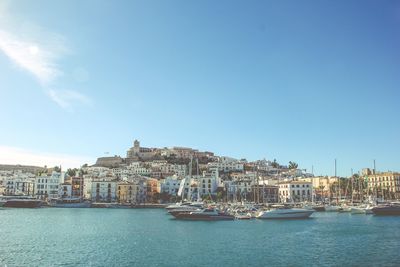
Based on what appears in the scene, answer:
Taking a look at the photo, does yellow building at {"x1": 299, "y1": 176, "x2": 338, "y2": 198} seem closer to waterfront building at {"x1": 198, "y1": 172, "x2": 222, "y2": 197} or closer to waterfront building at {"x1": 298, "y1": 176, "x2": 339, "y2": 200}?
waterfront building at {"x1": 298, "y1": 176, "x2": 339, "y2": 200}

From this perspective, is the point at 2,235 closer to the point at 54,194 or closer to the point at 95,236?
the point at 95,236

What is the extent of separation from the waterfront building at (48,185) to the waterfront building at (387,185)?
104m

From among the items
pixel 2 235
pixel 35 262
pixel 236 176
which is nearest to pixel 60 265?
pixel 35 262

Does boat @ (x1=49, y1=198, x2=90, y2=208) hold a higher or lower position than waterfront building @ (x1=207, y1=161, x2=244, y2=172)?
lower

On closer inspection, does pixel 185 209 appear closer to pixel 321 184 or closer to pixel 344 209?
pixel 344 209

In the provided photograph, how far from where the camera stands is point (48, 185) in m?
145

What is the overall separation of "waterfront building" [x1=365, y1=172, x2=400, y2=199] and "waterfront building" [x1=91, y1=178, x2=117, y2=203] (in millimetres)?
82498

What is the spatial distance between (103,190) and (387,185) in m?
93.8

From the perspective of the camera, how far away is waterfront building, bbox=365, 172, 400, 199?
128 meters

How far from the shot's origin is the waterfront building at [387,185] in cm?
12825

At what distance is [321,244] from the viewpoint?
42.6 m

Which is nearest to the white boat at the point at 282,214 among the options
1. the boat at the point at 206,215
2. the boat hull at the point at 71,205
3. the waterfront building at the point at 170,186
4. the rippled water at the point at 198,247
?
the boat at the point at 206,215

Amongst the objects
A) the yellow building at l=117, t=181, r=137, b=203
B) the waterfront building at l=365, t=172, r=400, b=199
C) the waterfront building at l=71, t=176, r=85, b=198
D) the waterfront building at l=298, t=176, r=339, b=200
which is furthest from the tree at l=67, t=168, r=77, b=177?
the waterfront building at l=365, t=172, r=400, b=199

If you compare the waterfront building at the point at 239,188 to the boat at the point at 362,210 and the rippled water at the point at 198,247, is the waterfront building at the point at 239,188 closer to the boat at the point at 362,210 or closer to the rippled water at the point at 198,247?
the boat at the point at 362,210
